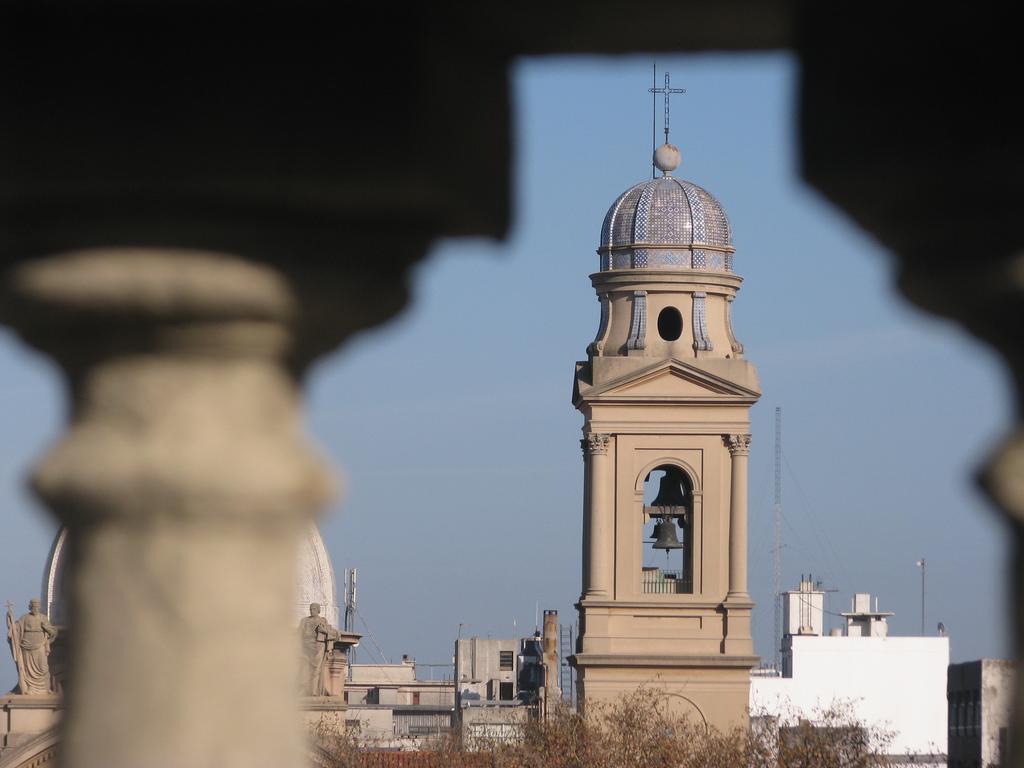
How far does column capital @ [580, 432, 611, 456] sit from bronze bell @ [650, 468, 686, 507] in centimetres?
145

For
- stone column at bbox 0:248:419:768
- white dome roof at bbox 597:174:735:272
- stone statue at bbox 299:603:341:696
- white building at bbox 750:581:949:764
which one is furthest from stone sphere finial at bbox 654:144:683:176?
stone column at bbox 0:248:419:768

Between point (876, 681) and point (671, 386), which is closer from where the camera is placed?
point (671, 386)

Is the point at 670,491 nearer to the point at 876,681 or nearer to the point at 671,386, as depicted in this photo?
the point at 671,386

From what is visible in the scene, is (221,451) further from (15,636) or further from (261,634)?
(15,636)

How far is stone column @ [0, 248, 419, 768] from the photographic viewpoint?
2.33 m

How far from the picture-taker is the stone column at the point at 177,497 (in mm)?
2326

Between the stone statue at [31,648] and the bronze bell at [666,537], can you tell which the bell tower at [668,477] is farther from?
the stone statue at [31,648]

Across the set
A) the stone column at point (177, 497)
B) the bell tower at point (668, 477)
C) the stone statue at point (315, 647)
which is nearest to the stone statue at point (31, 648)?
the stone statue at point (315, 647)

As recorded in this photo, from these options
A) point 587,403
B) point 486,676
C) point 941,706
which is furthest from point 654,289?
point 486,676

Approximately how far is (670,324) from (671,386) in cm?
177

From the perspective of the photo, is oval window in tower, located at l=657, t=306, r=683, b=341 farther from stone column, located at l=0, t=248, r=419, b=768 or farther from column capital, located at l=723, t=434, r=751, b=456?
stone column, located at l=0, t=248, r=419, b=768

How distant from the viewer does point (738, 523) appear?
47.8 meters

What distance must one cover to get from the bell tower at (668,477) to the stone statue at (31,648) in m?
10.2

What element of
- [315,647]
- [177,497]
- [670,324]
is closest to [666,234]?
[670,324]
